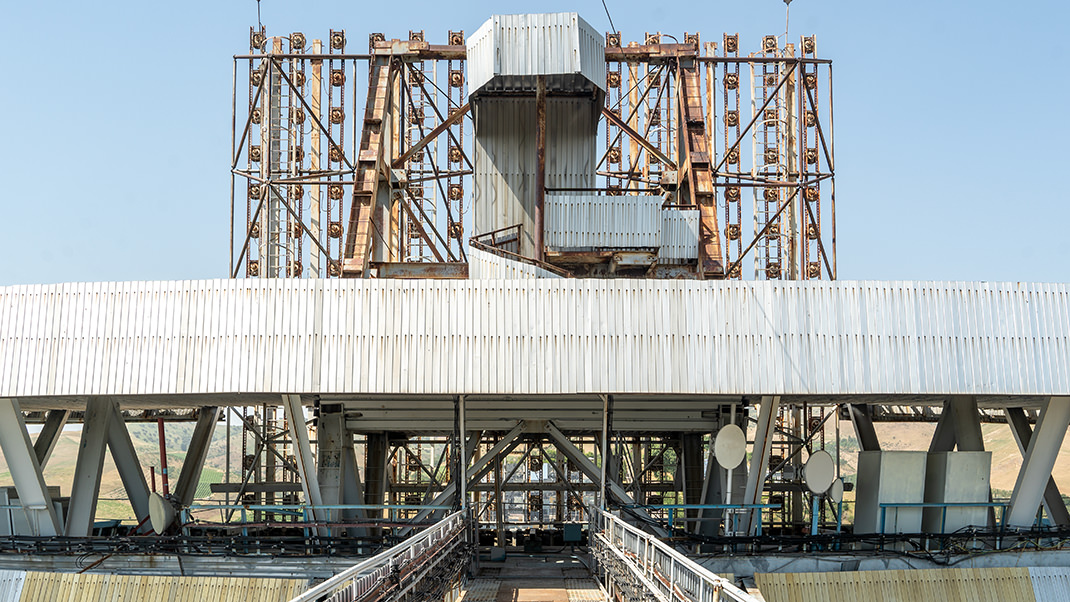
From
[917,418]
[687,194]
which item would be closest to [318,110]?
[687,194]

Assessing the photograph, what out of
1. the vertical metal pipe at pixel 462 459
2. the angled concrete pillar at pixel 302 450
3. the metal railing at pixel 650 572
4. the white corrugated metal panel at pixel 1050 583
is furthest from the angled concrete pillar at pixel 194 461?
the white corrugated metal panel at pixel 1050 583

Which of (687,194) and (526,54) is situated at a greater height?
(526,54)

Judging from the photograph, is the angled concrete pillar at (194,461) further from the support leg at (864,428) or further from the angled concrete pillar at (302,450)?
the support leg at (864,428)

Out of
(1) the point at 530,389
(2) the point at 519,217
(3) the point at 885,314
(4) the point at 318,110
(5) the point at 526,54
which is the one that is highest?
(4) the point at 318,110

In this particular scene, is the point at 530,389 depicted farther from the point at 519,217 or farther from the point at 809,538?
the point at 519,217

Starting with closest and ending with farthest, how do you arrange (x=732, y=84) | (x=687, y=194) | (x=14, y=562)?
(x=14, y=562)
(x=687, y=194)
(x=732, y=84)

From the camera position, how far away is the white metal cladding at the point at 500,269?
2530cm

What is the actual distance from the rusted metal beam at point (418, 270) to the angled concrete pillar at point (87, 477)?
716 centimetres

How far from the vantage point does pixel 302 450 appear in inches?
874

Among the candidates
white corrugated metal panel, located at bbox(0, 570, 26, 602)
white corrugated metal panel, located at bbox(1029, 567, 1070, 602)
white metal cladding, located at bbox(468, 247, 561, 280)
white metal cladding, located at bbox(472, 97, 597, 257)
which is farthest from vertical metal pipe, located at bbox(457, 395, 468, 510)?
white corrugated metal panel, located at bbox(1029, 567, 1070, 602)

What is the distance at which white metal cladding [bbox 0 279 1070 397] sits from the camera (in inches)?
797

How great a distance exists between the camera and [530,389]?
20.1 m

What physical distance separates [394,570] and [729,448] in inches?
435

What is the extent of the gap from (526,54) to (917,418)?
2307 cm
